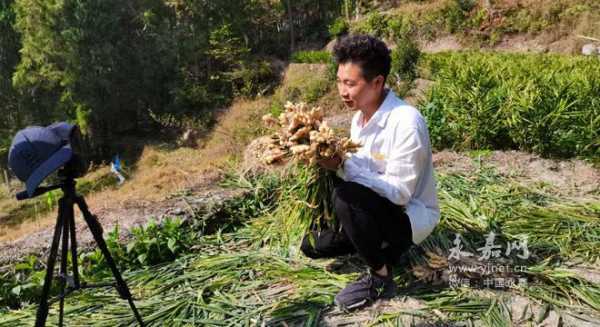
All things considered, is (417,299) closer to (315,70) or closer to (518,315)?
(518,315)

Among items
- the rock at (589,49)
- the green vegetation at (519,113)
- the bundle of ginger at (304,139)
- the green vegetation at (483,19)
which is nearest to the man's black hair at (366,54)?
the bundle of ginger at (304,139)

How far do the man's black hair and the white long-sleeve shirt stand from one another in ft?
0.55

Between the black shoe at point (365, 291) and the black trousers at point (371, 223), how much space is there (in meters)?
0.07

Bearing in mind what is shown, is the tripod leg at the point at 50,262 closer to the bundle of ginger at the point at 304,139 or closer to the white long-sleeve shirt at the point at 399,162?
the bundle of ginger at the point at 304,139

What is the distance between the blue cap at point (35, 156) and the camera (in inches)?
64.0

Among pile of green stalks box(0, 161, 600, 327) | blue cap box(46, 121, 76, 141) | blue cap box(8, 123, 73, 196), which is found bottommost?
pile of green stalks box(0, 161, 600, 327)

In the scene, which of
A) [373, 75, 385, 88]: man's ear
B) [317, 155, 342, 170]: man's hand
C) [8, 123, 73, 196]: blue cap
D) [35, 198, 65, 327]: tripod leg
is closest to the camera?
[8, 123, 73, 196]: blue cap

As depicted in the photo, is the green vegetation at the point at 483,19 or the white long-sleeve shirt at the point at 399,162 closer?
the white long-sleeve shirt at the point at 399,162

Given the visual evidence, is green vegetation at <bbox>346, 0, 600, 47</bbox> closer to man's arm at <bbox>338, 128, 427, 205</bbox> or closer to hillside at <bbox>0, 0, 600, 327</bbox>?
hillside at <bbox>0, 0, 600, 327</bbox>

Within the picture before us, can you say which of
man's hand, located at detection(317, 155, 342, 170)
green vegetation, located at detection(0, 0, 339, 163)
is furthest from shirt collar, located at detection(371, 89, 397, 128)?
green vegetation, located at detection(0, 0, 339, 163)

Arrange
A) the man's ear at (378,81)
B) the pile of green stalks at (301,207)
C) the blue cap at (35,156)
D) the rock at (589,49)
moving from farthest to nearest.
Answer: the rock at (589,49) → the pile of green stalks at (301,207) → the man's ear at (378,81) → the blue cap at (35,156)

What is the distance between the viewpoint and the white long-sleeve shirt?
1.93 meters

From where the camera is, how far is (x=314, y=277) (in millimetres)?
2361

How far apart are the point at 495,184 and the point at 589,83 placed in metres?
1.75
